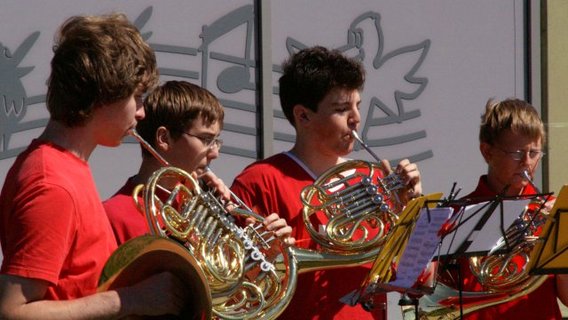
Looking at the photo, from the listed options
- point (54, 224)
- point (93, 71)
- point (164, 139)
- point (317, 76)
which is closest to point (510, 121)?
point (317, 76)

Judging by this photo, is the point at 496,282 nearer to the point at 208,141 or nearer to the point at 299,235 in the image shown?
the point at 299,235

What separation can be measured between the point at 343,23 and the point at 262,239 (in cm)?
287

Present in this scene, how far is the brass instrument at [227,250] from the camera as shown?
335cm

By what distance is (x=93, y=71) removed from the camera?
2787mm

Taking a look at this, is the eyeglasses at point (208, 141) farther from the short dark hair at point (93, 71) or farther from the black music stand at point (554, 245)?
the black music stand at point (554, 245)

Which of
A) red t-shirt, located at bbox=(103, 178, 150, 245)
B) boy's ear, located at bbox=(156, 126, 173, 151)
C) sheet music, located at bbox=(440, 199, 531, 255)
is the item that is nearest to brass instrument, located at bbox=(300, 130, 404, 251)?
sheet music, located at bbox=(440, 199, 531, 255)

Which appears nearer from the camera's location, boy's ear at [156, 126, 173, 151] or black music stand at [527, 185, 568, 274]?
black music stand at [527, 185, 568, 274]

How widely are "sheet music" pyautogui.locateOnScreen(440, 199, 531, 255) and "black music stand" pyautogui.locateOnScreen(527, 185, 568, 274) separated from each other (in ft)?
0.60

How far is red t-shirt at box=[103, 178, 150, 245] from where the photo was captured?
353cm

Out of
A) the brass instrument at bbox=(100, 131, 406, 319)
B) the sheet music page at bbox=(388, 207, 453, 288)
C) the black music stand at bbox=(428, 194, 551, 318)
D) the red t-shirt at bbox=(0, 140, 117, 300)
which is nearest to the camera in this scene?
the red t-shirt at bbox=(0, 140, 117, 300)

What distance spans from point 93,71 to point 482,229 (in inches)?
59.4

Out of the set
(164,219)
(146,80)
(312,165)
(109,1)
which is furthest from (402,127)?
(146,80)

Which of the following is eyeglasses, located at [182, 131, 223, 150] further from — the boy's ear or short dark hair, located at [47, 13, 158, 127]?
short dark hair, located at [47, 13, 158, 127]

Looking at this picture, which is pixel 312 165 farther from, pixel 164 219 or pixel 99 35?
pixel 99 35
